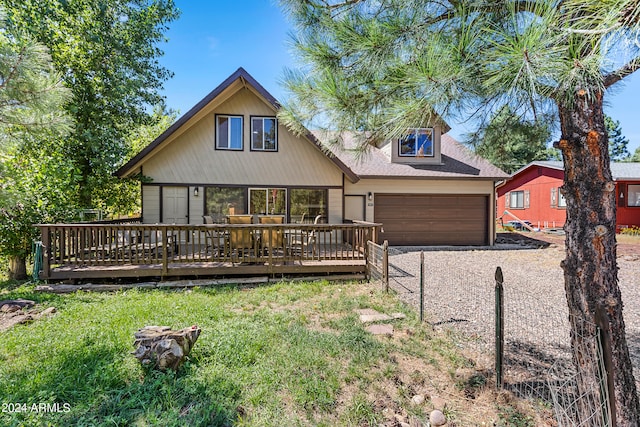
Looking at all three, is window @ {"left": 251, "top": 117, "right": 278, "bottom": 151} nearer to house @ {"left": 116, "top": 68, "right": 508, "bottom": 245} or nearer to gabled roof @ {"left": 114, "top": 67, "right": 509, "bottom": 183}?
house @ {"left": 116, "top": 68, "right": 508, "bottom": 245}

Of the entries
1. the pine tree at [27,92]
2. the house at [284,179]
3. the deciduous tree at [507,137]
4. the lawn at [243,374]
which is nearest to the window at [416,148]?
the house at [284,179]

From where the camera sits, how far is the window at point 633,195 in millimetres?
15695

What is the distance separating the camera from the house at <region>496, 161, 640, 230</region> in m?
15.6

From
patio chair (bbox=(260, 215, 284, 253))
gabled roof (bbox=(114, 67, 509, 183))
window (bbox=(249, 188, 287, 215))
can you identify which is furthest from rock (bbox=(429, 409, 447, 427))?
window (bbox=(249, 188, 287, 215))

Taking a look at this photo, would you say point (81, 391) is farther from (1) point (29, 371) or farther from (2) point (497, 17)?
(2) point (497, 17)

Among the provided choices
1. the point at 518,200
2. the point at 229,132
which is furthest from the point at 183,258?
the point at 518,200

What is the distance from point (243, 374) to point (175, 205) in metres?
8.37

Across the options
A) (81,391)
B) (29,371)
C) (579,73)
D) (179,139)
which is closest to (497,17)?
(579,73)

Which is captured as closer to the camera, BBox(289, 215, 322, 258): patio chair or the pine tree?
the pine tree

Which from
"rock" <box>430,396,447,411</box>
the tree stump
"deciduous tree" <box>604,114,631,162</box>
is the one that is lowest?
"rock" <box>430,396,447,411</box>

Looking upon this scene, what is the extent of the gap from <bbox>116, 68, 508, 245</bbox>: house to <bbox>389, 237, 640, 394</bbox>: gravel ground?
7.11ft

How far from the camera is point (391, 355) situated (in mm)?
3316

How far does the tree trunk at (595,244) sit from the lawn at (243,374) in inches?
25.4

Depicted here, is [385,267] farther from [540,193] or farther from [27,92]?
[540,193]
